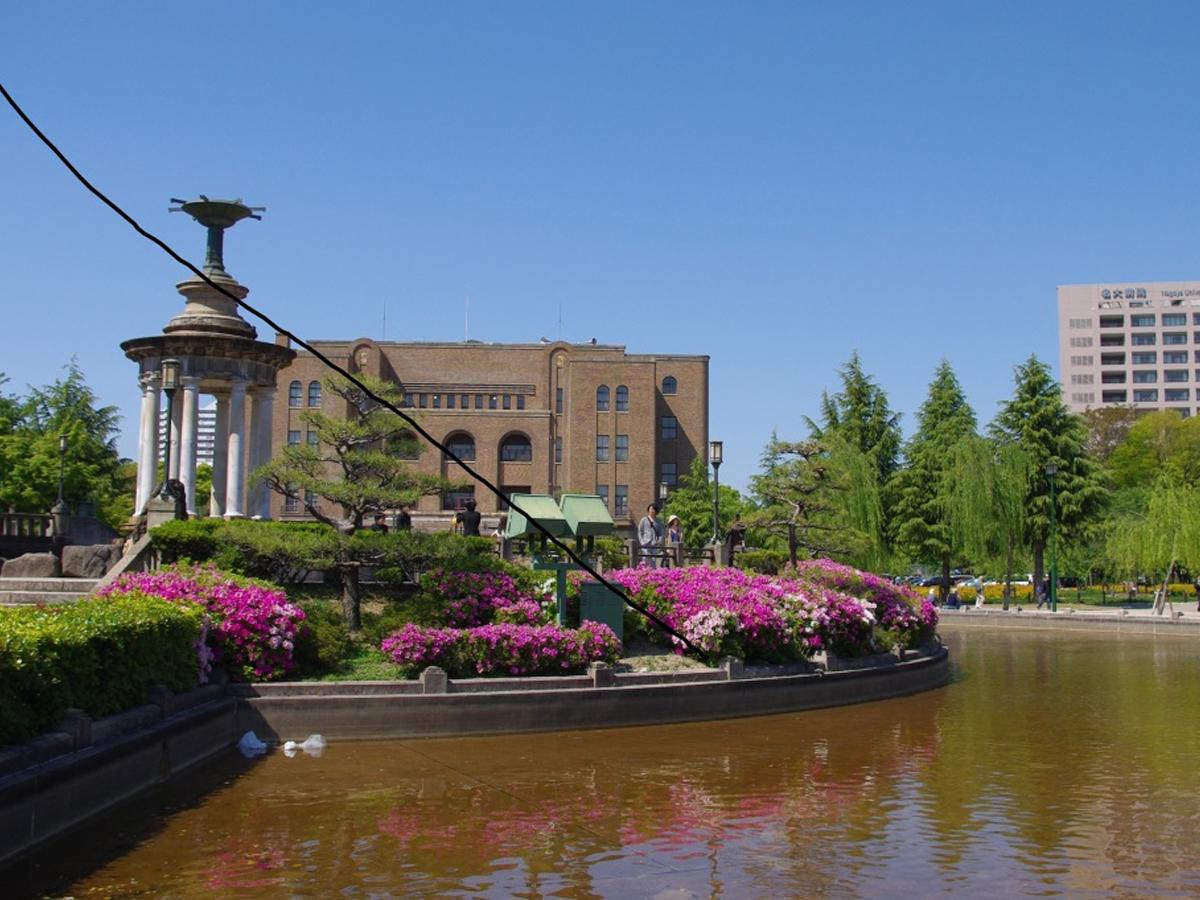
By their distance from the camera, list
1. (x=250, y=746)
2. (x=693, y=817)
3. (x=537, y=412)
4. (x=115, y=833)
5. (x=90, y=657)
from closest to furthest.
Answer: (x=115, y=833)
(x=693, y=817)
(x=90, y=657)
(x=250, y=746)
(x=537, y=412)

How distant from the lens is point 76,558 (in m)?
22.2

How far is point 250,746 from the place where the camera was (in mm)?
13836

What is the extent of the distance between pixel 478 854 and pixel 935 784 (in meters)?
Answer: 5.37

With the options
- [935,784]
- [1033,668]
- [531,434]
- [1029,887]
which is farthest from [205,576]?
[531,434]

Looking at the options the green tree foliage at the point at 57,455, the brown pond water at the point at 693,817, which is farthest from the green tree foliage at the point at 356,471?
the green tree foliage at the point at 57,455

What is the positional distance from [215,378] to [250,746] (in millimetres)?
19565

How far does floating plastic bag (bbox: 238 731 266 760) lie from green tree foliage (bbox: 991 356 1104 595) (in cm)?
4580

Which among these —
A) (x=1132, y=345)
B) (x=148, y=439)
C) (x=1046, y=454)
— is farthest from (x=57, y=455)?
(x=1132, y=345)

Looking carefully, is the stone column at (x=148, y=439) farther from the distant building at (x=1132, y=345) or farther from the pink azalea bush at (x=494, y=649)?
the distant building at (x=1132, y=345)

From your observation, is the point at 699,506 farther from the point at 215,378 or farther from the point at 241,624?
the point at 241,624

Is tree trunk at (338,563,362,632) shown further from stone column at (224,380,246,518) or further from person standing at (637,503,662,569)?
stone column at (224,380,246,518)

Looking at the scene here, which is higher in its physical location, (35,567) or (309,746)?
(35,567)

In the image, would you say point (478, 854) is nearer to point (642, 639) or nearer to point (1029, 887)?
point (1029, 887)

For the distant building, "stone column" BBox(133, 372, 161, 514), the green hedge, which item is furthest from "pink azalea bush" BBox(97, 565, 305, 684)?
the distant building
